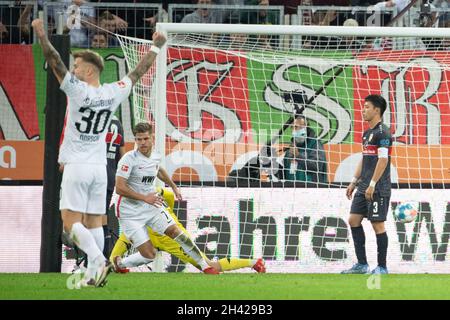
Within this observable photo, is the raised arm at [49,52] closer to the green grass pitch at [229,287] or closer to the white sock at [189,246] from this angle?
the green grass pitch at [229,287]

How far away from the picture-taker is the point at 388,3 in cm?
1820

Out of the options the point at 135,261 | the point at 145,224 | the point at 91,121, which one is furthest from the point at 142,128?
the point at 91,121

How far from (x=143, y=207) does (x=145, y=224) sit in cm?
18

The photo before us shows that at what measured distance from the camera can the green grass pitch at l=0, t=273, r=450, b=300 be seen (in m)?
9.44

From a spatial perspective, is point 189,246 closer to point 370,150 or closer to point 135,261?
point 135,261

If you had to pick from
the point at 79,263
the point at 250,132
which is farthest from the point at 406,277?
the point at 250,132

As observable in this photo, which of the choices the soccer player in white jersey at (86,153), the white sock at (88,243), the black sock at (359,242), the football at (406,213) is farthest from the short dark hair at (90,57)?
the football at (406,213)

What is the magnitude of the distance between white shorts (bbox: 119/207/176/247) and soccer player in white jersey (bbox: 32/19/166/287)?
2.18 m

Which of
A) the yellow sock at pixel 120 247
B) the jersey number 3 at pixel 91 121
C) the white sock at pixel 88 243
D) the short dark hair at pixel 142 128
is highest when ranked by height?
the jersey number 3 at pixel 91 121

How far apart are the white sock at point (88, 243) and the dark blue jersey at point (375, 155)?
4.22 metres

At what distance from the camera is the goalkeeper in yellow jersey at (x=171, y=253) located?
40.5 ft

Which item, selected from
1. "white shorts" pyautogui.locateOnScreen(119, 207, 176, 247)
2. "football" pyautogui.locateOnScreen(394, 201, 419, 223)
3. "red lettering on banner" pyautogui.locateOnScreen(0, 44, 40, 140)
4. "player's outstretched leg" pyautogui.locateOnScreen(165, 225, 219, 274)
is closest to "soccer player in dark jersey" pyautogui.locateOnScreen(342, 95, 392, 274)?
"football" pyautogui.locateOnScreen(394, 201, 419, 223)

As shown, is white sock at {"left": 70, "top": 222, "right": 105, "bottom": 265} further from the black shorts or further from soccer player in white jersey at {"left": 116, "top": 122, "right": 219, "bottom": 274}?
the black shorts

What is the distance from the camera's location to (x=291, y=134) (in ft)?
50.0
